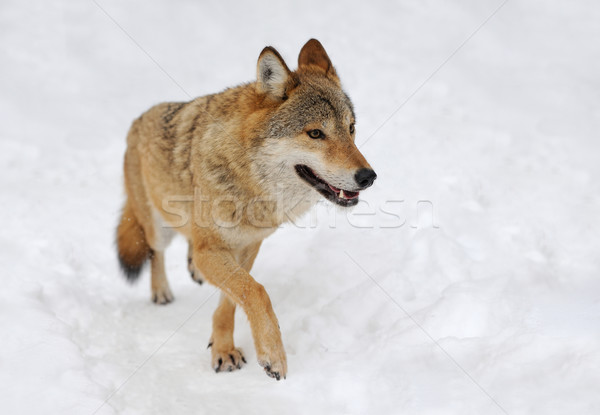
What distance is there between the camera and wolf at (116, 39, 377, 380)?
137 inches

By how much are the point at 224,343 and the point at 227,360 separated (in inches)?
6.0

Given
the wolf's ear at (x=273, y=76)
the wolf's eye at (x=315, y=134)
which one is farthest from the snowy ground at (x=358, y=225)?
the wolf's ear at (x=273, y=76)

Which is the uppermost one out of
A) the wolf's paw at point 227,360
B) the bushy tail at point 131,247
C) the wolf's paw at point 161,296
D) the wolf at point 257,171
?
the wolf at point 257,171

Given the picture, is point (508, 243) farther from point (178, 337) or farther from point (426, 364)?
point (178, 337)

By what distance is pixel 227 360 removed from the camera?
3770 millimetres

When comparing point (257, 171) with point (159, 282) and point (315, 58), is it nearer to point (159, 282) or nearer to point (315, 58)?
point (315, 58)

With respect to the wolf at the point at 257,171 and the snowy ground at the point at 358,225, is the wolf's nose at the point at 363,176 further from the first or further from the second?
the snowy ground at the point at 358,225

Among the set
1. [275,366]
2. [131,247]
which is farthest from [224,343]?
[131,247]

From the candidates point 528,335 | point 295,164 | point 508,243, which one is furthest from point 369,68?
point 528,335

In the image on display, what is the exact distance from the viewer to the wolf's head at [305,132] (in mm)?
3527

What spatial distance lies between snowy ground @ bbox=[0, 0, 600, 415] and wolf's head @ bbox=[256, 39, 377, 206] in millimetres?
1056

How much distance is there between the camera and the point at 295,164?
367cm

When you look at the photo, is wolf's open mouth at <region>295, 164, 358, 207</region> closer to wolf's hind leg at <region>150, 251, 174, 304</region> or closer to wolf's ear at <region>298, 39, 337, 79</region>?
wolf's ear at <region>298, 39, 337, 79</region>

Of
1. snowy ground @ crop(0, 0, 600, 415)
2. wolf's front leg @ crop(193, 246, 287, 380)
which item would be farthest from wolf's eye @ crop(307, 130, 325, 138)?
snowy ground @ crop(0, 0, 600, 415)
